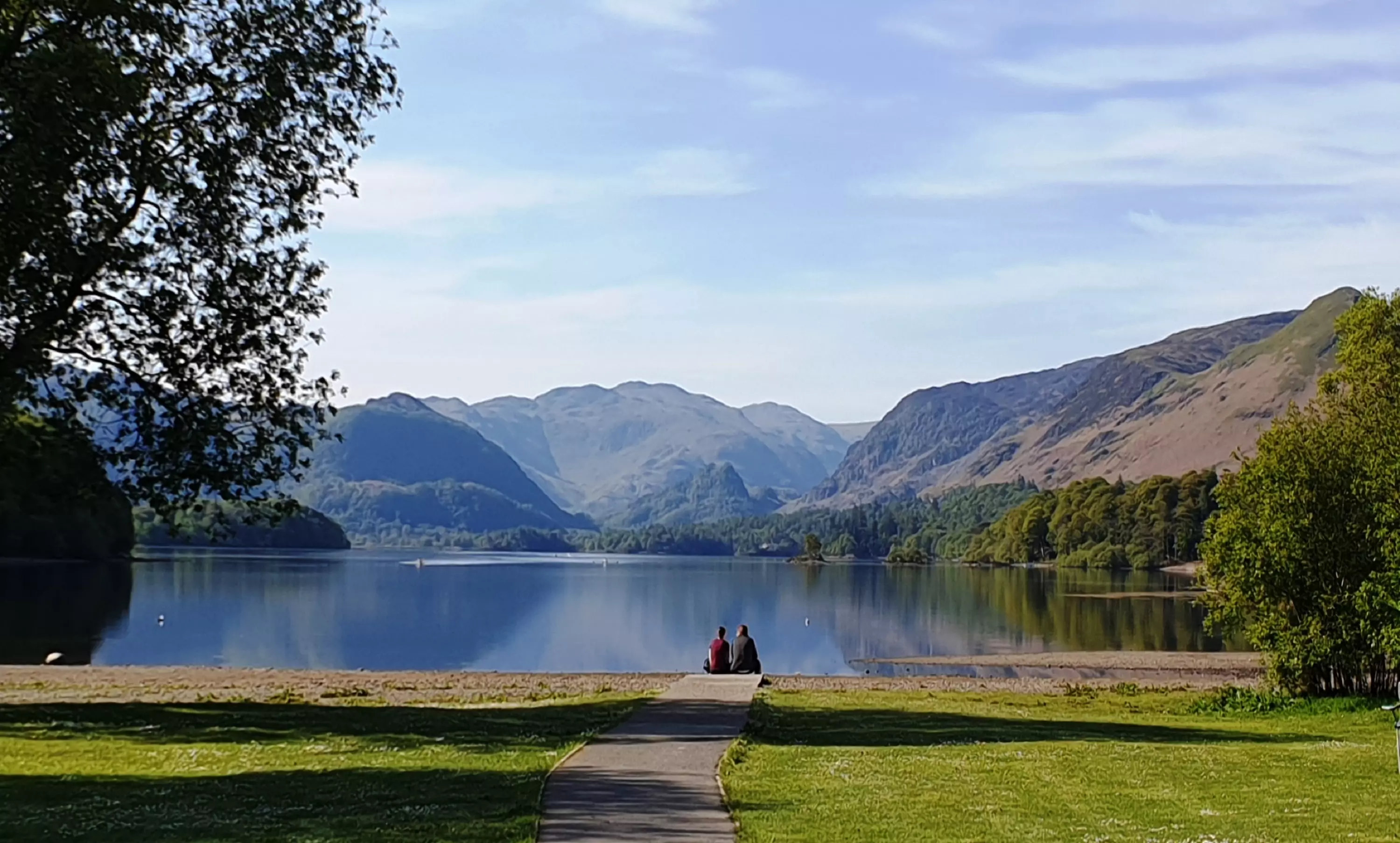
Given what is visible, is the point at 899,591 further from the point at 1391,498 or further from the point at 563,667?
the point at 1391,498

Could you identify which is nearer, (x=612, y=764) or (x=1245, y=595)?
(x=612, y=764)

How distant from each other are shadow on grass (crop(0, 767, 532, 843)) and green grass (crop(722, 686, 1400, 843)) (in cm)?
291

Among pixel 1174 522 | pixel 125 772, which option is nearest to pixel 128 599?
pixel 125 772

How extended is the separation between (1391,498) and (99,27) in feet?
97.6

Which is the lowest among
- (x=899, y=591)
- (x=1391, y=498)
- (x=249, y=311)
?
(x=899, y=591)

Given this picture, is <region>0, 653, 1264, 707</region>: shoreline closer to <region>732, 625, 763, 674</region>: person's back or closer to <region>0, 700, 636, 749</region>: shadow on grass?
<region>732, 625, 763, 674</region>: person's back

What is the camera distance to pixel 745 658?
35312 mm

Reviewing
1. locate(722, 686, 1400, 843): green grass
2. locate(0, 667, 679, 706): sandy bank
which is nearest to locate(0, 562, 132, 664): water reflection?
locate(0, 667, 679, 706): sandy bank

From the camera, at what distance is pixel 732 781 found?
1619cm

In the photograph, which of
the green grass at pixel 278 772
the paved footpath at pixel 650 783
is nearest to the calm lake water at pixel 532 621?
the green grass at pixel 278 772

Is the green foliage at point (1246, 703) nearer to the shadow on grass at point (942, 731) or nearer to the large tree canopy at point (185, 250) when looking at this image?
the shadow on grass at point (942, 731)

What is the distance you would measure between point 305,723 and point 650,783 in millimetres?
11067

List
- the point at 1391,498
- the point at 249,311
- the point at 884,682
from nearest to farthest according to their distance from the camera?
the point at 249,311 → the point at 1391,498 → the point at 884,682

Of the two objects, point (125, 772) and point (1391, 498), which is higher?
point (1391, 498)
